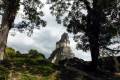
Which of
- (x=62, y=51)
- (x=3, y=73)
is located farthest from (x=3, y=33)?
(x=62, y=51)

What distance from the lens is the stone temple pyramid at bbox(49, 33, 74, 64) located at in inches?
2148

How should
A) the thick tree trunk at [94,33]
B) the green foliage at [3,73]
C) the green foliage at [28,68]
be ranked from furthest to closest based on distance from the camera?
the thick tree trunk at [94,33], the green foliage at [28,68], the green foliage at [3,73]

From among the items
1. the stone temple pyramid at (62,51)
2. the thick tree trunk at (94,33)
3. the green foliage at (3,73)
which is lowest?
the stone temple pyramid at (62,51)

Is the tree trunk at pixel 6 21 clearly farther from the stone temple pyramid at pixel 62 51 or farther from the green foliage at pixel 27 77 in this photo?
the stone temple pyramid at pixel 62 51

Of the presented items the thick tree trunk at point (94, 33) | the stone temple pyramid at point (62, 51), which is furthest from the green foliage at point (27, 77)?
the stone temple pyramid at point (62, 51)

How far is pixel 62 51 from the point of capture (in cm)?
5653

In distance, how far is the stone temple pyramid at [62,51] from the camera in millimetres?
54562

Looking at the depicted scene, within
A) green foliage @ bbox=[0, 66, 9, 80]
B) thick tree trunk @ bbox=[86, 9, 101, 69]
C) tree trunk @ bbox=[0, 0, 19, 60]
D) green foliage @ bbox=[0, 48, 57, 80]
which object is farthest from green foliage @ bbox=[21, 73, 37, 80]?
thick tree trunk @ bbox=[86, 9, 101, 69]

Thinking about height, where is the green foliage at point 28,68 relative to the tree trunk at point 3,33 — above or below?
below

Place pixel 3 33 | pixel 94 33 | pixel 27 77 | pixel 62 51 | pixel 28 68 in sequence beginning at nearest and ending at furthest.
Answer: pixel 27 77
pixel 3 33
pixel 28 68
pixel 94 33
pixel 62 51

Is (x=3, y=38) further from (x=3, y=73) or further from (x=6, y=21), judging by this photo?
(x=3, y=73)

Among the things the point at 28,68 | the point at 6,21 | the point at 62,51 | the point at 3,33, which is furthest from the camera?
the point at 62,51

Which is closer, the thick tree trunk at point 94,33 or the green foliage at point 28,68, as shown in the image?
the green foliage at point 28,68

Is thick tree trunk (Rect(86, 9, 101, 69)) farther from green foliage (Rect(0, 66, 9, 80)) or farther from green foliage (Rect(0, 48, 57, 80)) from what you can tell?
green foliage (Rect(0, 66, 9, 80))
